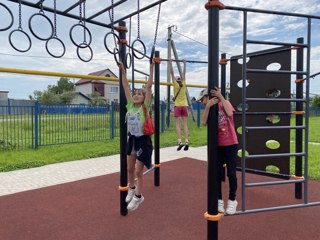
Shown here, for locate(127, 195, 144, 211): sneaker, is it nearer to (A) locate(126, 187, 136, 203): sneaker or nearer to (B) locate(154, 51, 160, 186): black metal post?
(A) locate(126, 187, 136, 203): sneaker

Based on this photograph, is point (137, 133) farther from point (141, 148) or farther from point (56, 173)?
point (56, 173)

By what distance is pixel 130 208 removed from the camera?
9.68 ft

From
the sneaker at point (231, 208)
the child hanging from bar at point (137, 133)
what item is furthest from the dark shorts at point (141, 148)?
the sneaker at point (231, 208)

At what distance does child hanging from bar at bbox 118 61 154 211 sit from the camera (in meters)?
2.87

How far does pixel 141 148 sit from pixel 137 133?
153 millimetres

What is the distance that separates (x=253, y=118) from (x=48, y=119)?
6.11 metres

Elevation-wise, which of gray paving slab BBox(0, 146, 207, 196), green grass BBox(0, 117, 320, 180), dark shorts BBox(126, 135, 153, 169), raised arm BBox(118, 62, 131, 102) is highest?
raised arm BBox(118, 62, 131, 102)

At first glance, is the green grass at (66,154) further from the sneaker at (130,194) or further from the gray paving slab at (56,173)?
the sneaker at (130,194)

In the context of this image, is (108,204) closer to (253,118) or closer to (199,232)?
(199,232)

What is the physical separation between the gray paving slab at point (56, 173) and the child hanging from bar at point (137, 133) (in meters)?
2.00

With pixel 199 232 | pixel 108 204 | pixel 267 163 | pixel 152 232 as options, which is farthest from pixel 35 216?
pixel 267 163

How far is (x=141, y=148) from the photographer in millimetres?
2879

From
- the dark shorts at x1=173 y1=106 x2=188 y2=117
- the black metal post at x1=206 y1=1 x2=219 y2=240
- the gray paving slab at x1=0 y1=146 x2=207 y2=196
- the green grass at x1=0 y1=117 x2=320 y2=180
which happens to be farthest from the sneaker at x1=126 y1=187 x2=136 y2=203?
the green grass at x1=0 y1=117 x2=320 y2=180

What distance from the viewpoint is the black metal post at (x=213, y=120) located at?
2076 millimetres
